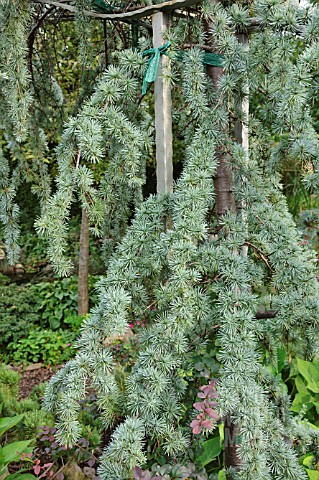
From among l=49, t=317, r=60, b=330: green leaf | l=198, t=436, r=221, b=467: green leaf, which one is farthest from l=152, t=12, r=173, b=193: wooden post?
l=49, t=317, r=60, b=330: green leaf

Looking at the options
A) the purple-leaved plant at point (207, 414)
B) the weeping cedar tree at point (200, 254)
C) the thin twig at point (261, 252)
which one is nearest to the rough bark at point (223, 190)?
the weeping cedar tree at point (200, 254)

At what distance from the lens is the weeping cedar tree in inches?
44.5

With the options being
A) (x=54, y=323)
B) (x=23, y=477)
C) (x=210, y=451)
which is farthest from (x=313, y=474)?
(x=54, y=323)

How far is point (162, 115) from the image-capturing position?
52.9 inches

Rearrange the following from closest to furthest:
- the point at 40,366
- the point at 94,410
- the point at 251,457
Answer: the point at 251,457
the point at 94,410
the point at 40,366

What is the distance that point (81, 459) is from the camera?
6.62ft

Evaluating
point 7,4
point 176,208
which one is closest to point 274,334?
point 176,208

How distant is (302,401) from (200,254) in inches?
68.8

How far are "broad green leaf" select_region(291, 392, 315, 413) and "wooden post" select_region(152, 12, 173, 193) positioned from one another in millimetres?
1724

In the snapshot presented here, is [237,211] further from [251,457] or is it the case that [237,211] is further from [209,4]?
[251,457]

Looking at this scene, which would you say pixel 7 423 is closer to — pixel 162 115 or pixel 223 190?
pixel 223 190

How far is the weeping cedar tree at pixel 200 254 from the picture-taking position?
3.71 ft

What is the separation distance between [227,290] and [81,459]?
1.17 meters

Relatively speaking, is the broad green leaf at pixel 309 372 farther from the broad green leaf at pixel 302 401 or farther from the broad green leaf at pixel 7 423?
the broad green leaf at pixel 7 423
